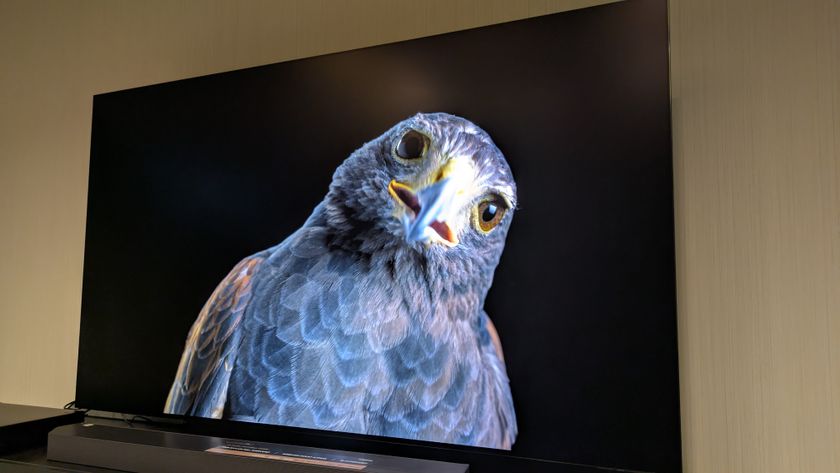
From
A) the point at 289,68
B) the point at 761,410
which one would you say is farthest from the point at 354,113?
the point at 761,410

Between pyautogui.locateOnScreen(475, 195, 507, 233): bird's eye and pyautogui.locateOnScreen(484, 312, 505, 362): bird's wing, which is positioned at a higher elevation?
pyautogui.locateOnScreen(475, 195, 507, 233): bird's eye

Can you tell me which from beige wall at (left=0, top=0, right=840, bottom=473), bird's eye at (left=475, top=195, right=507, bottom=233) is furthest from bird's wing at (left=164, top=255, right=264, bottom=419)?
beige wall at (left=0, top=0, right=840, bottom=473)

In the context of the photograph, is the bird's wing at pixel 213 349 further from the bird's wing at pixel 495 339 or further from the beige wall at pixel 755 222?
the beige wall at pixel 755 222

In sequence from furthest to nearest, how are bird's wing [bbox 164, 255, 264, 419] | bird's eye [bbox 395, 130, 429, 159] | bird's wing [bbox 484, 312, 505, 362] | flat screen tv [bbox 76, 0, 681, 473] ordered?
bird's wing [bbox 164, 255, 264, 419] < bird's eye [bbox 395, 130, 429, 159] < bird's wing [bbox 484, 312, 505, 362] < flat screen tv [bbox 76, 0, 681, 473]

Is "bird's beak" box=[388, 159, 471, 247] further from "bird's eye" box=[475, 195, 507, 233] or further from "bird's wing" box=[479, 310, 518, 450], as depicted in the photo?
"bird's wing" box=[479, 310, 518, 450]

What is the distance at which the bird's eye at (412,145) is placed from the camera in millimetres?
1443

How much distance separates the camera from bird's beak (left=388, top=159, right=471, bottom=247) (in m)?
1.40

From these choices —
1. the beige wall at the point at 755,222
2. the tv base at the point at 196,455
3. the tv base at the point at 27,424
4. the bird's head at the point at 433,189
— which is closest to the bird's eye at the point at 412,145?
the bird's head at the point at 433,189

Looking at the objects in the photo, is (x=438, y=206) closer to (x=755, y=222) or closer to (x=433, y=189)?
(x=433, y=189)

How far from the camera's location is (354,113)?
1530mm

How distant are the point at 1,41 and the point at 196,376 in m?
1.91

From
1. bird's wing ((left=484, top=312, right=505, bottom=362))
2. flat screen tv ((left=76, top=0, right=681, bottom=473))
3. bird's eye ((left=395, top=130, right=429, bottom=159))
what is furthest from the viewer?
bird's eye ((left=395, top=130, right=429, bottom=159))

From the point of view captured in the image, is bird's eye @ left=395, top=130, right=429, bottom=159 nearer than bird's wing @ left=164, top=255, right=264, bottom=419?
Yes

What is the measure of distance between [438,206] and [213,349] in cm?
80
